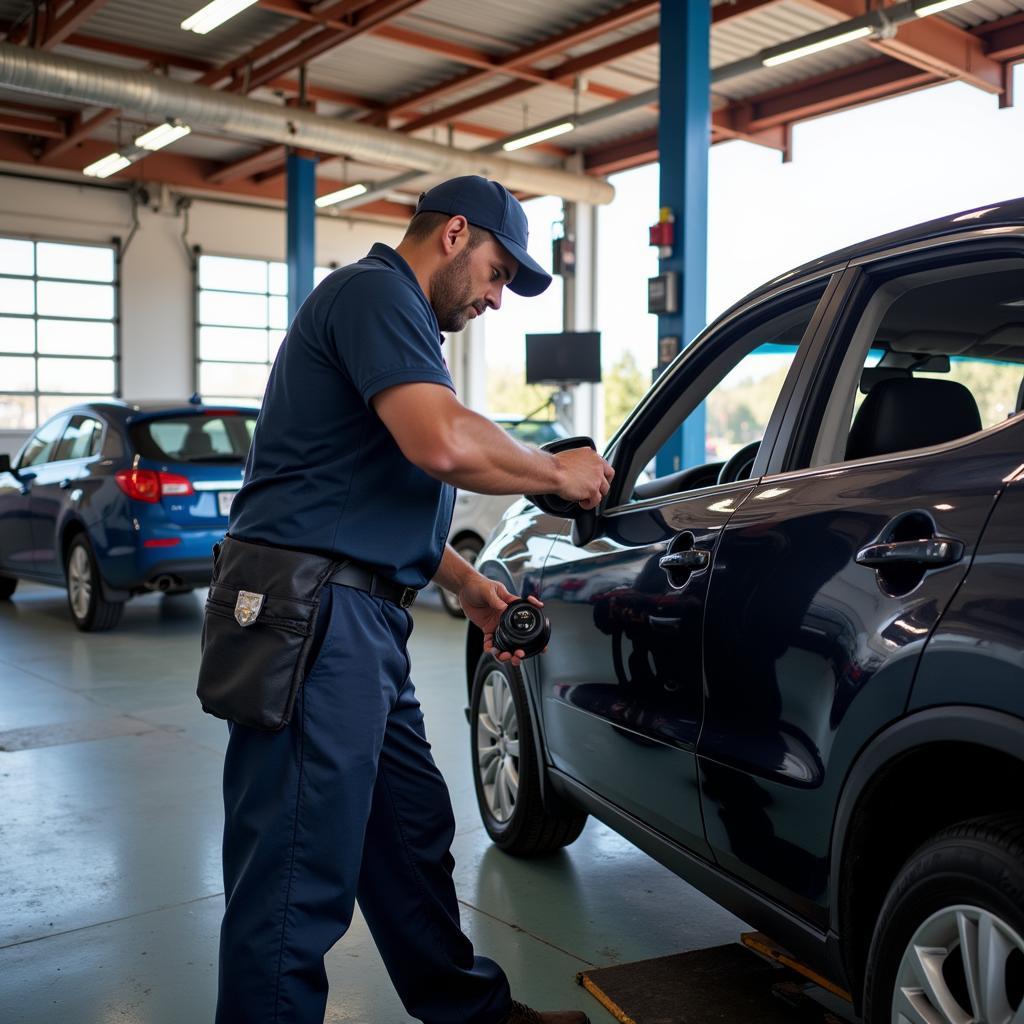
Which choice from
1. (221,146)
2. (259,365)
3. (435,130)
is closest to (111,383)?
(259,365)

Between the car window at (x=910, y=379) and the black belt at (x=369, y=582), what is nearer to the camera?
the black belt at (x=369, y=582)

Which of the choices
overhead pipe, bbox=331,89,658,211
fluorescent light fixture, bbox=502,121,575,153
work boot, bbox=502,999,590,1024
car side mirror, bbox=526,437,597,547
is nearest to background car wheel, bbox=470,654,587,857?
car side mirror, bbox=526,437,597,547

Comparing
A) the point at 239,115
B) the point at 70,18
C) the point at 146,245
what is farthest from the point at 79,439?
the point at 146,245

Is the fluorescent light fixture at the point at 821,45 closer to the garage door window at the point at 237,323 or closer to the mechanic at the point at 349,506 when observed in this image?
the mechanic at the point at 349,506

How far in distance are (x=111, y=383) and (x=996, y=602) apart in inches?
718

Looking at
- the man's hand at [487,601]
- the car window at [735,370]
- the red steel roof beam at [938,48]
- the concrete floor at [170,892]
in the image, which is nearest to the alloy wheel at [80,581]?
the concrete floor at [170,892]

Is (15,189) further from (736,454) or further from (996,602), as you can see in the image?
(996,602)

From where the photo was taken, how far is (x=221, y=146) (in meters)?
17.7

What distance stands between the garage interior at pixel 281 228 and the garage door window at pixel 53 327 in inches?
2.5

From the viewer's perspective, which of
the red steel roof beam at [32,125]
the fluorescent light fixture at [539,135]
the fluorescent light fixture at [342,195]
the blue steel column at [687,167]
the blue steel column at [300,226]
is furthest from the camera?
the fluorescent light fixture at [342,195]

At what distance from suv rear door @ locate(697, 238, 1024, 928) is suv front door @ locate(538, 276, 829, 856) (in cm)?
8

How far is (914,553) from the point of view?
1764 millimetres

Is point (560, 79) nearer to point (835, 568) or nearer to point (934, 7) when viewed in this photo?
point (934, 7)

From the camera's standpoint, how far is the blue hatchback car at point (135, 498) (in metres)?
7.91
